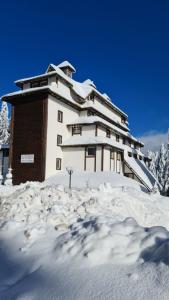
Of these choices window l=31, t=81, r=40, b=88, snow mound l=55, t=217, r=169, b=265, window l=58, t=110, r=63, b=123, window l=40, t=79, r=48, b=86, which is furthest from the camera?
window l=31, t=81, r=40, b=88

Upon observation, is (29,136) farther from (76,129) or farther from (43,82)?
(43,82)

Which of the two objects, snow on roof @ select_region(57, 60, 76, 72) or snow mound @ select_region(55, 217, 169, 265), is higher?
snow on roof @ select_region(57, 60, 76, 72)

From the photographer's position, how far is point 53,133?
27.2m

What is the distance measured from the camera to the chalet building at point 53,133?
86.5 feet

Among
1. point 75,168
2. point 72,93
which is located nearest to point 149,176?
point 75,168

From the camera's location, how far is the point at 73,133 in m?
30.2

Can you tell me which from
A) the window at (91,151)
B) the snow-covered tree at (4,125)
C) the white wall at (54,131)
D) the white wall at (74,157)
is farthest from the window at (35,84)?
the snow-covered tree at (4,125)

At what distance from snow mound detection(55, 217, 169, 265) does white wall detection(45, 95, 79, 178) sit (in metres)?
20.5

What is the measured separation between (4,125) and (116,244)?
56.8 metres

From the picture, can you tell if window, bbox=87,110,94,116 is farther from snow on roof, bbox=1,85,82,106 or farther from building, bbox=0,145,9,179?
building, bbox=0,145,9,179

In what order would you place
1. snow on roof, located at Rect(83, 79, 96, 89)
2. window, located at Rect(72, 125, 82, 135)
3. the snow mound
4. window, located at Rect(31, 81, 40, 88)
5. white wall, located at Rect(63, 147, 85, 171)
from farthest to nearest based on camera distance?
snow on roof, located at Rect(83, 79, 96, 89) → window, located at Rect(72, 125, 82, 135) → window, located at Rect(31, 81, 40, 88) → white wall, located at Rect(63, 147, 85, 171) → the snow mound

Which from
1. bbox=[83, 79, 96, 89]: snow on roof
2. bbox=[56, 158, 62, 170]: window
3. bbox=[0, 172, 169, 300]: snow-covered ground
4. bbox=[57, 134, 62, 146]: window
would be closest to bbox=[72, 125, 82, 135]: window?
bbox=[57, 134, 62, 146]: window

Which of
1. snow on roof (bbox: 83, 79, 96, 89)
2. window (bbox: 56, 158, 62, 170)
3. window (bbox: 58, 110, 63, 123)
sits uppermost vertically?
snow on roof (bbox: 83, 79, 96, 89)

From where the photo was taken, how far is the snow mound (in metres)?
4.70
